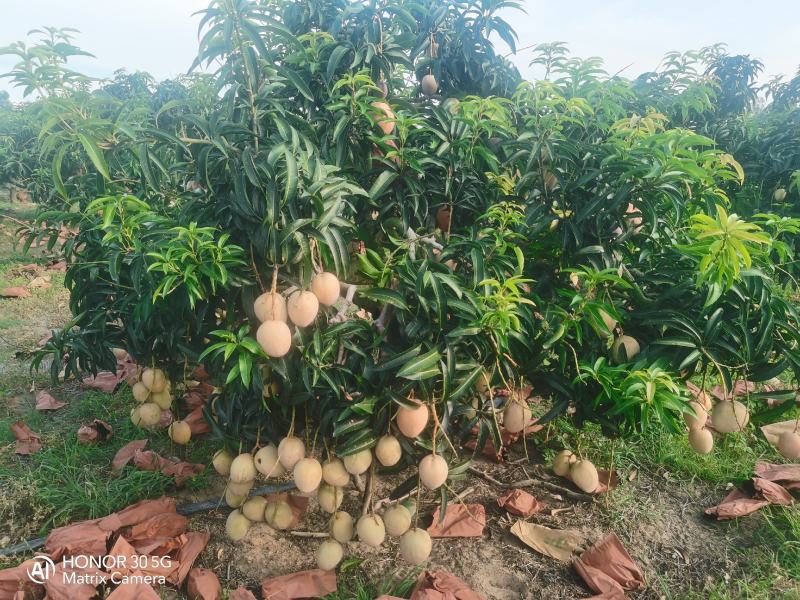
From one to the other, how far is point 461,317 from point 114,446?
83.1 inches

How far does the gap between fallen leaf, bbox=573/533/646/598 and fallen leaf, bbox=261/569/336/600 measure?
897 millimetres

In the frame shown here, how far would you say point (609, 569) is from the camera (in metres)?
1.96

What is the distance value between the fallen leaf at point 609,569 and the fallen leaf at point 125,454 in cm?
201

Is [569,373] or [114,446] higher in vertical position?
[569,373]

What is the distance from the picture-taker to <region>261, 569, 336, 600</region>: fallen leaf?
6.07 feet

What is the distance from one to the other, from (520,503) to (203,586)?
1.25 meters

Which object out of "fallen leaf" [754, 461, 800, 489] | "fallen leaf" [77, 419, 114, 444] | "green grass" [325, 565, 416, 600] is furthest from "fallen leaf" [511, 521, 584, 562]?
"fallen leaf" [77, 419, 114, 444]

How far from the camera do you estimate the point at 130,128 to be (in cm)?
157

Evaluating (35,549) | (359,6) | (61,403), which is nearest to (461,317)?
(359,6)

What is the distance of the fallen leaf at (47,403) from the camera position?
125 inches

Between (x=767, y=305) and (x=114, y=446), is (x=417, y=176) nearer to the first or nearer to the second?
(x=767, y=305)

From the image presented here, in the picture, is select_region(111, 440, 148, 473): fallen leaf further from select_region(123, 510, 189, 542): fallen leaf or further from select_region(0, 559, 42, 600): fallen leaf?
select_region(0, 559, 42, 600): fallen leaf

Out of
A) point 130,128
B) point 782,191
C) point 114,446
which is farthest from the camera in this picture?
point 782,191

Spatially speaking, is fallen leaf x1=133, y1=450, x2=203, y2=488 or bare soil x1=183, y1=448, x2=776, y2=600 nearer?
bare soil x1=183, y1=448, x2=776, y2=600
